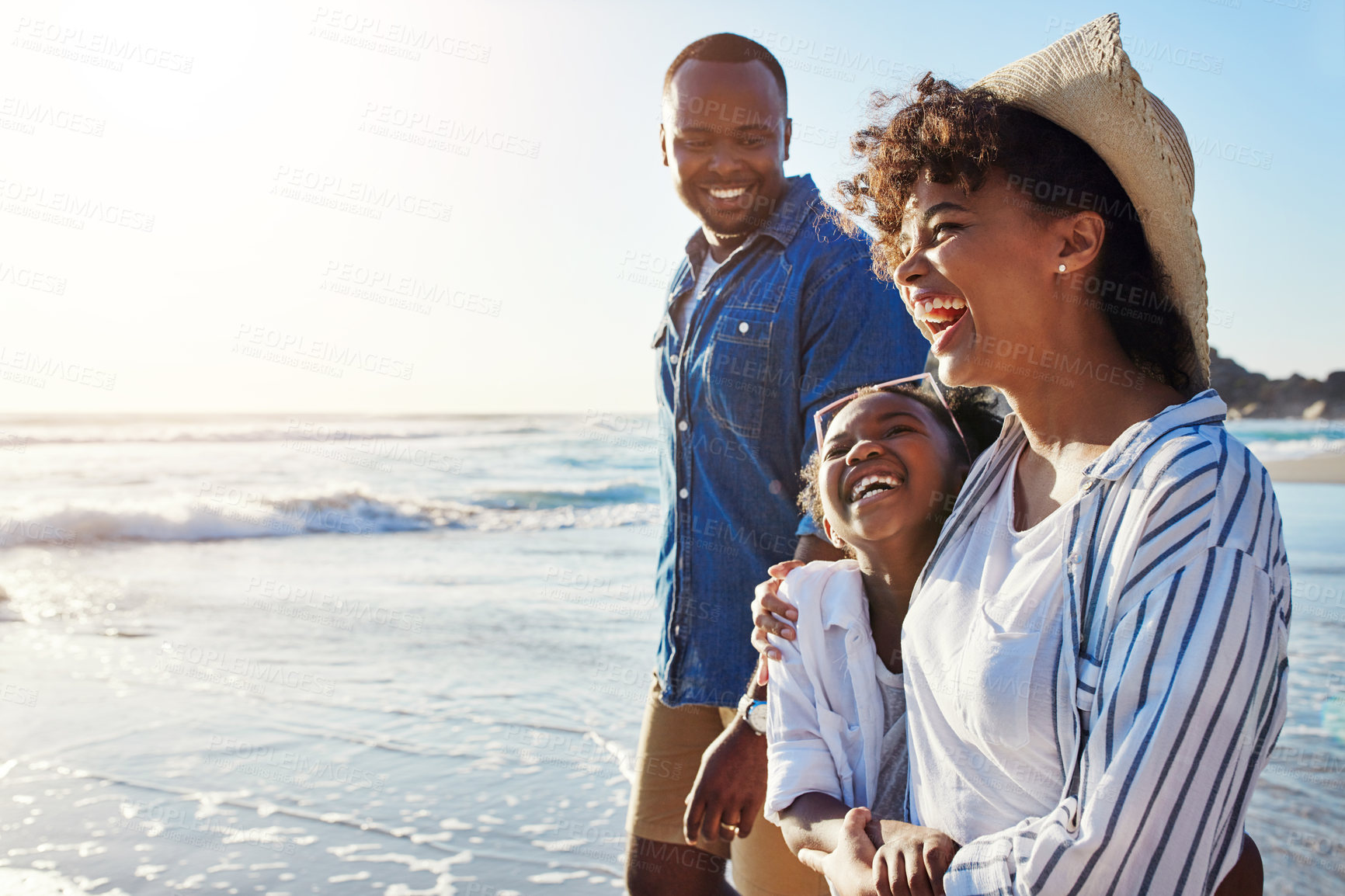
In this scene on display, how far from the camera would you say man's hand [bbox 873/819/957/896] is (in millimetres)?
1407

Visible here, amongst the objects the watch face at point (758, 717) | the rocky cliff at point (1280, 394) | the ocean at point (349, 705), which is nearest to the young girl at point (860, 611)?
the watch face at point (758, 717)

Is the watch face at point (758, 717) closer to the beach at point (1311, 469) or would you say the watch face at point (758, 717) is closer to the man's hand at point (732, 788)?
the man's hand at point (732, 788)

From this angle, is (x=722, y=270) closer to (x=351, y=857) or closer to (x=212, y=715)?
(x=351, y=857)

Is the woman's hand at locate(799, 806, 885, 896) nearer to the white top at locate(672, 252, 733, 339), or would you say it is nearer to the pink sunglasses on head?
the pink sunglasses on head

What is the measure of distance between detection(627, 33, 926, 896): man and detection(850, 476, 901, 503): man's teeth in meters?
0.34

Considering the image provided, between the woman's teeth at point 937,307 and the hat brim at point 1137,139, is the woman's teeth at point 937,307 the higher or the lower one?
the lower one

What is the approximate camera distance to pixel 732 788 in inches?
89.1

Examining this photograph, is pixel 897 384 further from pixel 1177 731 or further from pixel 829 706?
pixel 1177 731

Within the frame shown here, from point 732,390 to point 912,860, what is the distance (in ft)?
4.71

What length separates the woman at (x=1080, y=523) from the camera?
1.17 metres

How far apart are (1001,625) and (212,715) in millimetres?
5270

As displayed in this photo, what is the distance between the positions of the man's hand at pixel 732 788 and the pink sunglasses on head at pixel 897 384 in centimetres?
70

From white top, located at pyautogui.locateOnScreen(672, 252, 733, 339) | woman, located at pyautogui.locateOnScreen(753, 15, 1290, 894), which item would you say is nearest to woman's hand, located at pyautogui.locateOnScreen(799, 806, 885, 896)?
woman, located at pyautogui.locateOnScreen(753, 15, 1290, 894)

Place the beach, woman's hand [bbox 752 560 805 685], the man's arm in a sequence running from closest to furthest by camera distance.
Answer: woman's hand [bbox 752 560 805 685], the man's arm, the beach
